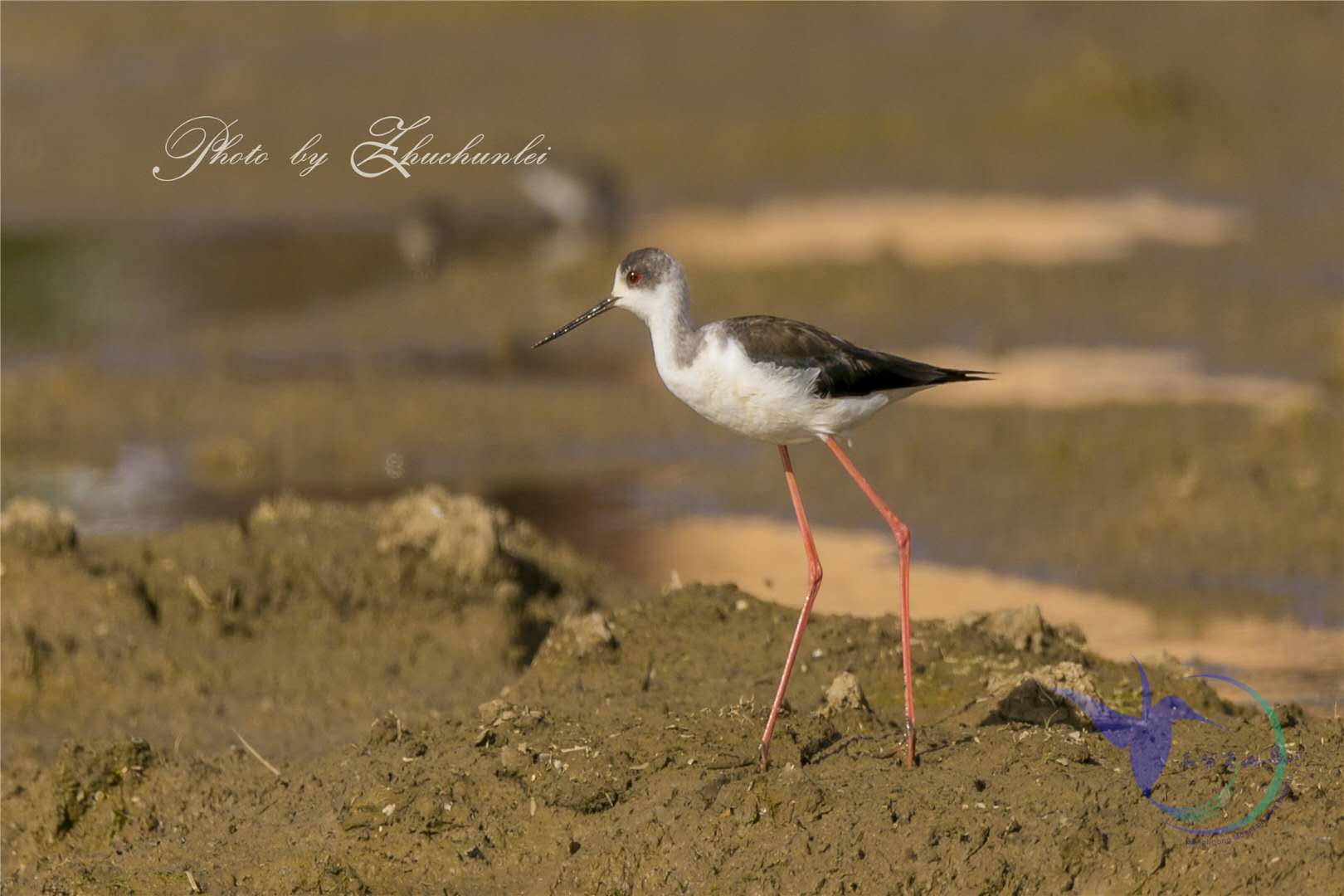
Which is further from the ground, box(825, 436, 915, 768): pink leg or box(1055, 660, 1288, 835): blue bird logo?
box(825, 436, 915, 768): pink leg

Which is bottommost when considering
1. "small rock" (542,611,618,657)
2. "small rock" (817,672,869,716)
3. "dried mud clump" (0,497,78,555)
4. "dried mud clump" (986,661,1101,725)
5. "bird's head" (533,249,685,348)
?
"dried mud clump" (986,661,1101,725)

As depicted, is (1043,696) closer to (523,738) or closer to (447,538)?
(523,738)

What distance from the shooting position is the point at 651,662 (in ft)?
23.5

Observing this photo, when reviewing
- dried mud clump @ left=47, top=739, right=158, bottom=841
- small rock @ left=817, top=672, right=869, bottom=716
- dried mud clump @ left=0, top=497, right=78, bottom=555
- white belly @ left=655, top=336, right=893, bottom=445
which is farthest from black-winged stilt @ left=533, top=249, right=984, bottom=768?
Answer: dried mud clump @ left=0, top=497, right=78, bottom=555

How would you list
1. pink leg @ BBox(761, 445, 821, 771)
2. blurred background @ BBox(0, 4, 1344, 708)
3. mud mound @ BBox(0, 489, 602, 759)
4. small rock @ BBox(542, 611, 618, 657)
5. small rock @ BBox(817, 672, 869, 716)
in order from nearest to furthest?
pink leg @ BBox(761, 445, 821, 771)
small rock @ BBox(817, 672, 869, 716)
small rock @ BBox(542, 611, 618, 657)
mud mound @ BBox(0, 489, 602, 759)
blurred background @ BBox(0, 4, 1344, 708)

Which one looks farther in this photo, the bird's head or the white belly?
the bird's head

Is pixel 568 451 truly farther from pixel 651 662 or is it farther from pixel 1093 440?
pixel 651 662

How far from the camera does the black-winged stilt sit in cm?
587

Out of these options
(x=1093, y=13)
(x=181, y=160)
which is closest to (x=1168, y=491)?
(x=181, y=160)

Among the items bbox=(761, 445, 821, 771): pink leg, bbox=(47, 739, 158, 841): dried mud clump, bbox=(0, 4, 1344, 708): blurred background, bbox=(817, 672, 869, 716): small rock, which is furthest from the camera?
bbox=(0, 4, 1344, 708): blurred background

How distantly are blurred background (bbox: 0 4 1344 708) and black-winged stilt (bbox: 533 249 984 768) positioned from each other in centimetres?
248

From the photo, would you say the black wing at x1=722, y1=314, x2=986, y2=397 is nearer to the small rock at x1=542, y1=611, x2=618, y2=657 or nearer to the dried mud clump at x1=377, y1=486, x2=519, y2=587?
the small rock at x1=542, y1=611, x2=618, y2=657

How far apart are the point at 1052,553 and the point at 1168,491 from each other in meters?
0.72

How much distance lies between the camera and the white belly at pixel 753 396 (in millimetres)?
5855
